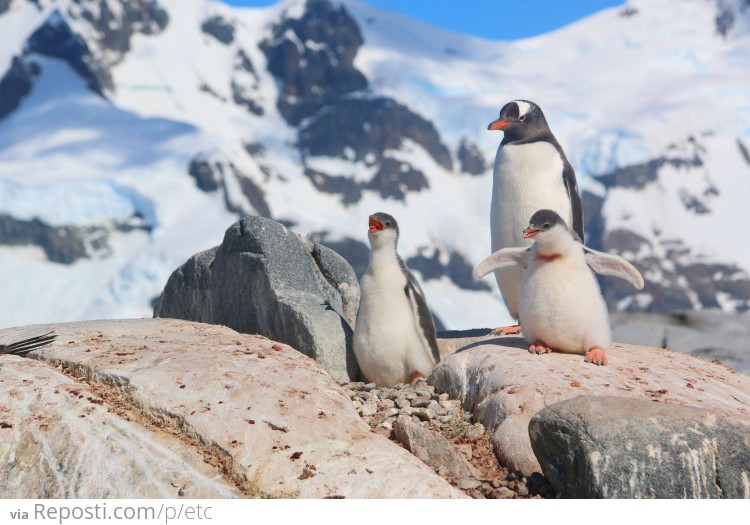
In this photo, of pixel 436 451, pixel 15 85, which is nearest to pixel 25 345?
pixel 436 451

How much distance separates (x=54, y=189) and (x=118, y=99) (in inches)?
2718

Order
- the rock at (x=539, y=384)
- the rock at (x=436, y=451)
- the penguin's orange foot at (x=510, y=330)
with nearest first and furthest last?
the rock at (x=436, y=451) → the rock at (x=539, y=384) → the penguin's orange foot at (x=510, y=330)

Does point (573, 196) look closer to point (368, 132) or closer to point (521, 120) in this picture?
point (521, 120)

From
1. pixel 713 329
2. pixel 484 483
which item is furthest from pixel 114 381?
pixel 713 329

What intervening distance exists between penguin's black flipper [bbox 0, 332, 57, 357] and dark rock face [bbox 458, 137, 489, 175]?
7468 inches

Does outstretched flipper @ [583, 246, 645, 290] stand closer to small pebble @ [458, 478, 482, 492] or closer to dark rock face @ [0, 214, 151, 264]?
small pebble @ [458, 478, 482, 492]

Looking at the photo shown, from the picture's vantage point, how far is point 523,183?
10016mm

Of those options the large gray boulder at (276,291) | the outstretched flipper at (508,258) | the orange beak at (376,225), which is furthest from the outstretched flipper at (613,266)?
the large gray boulder at (276,291)

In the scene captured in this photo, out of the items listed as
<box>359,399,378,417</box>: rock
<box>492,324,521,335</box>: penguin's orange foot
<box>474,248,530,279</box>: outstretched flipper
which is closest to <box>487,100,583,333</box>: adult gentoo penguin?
<box>492,324,521,335</box>: penguin's orange foot

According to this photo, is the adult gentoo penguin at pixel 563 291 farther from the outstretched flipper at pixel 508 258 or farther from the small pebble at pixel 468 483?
the small pebble at pixel 468 483

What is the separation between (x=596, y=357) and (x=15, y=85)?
18143 centimetres

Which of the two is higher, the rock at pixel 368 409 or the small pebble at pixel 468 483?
the rock at pixel 368 409

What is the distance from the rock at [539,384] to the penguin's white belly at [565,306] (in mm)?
161

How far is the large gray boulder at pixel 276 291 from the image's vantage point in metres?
8.42
